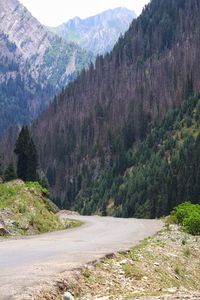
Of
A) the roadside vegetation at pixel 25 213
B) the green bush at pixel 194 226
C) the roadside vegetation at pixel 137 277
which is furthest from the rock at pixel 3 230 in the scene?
the green bush at pixel 194 226

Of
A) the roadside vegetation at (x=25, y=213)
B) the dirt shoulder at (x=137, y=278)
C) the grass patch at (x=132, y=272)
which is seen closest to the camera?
the dirt shoulder at (x=137, y=278)

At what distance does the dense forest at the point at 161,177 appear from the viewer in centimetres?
14388

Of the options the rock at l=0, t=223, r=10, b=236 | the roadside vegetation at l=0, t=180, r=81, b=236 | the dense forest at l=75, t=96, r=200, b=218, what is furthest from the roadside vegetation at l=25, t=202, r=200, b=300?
the dense forest at l=75, t=96, r=200, b=218

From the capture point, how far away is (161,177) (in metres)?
156

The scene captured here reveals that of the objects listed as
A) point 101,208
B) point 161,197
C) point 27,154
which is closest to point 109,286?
point 27,154

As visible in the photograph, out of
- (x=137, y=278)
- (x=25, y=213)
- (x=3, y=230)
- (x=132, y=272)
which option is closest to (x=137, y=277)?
(x=137, y=278)

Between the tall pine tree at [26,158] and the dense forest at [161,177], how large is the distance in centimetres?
5382

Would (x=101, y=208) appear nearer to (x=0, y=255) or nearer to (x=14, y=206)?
(x=14, y=206)

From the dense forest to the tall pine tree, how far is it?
53.8 m

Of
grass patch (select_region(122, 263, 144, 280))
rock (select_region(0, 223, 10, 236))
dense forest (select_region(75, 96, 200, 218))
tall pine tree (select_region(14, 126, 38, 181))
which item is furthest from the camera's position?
dense forest (select_region(75, 96, 200, 218))

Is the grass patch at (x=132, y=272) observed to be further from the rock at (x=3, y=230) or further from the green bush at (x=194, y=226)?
the green bush at (x=194, y=226)

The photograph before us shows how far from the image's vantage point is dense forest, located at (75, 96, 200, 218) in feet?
472

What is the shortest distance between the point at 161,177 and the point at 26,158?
68523 mm

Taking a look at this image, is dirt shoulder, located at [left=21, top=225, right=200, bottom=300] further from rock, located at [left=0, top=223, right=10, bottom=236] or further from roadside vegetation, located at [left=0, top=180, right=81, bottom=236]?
roadside vegetation, located at [left=0, top=180, right=81, bottom=236]
